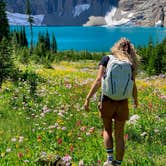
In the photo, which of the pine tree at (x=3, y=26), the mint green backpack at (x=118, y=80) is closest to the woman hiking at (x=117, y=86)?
the mint green backpack at (x=118, y=80)

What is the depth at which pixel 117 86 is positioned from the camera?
7.65 metres

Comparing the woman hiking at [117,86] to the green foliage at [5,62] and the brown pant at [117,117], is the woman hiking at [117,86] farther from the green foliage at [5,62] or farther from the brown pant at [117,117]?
the green foliage at [5,62]

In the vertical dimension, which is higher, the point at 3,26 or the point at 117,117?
the point at 117,117

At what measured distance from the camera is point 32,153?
29.2ft

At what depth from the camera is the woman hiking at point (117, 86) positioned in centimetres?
765

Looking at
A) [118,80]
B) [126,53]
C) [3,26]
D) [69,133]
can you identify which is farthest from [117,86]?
[3,26]

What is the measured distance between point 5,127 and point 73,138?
2183mm

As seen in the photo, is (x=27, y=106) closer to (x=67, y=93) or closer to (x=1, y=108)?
(x=1, y=108)

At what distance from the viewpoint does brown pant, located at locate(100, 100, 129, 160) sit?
26.2ft

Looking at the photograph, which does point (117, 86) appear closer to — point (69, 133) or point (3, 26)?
point (69, 133)

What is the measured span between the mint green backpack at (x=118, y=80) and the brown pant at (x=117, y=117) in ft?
0.76

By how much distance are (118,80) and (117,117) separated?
0.82m

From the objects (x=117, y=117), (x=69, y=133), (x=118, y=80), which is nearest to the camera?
(x=118, y=80)

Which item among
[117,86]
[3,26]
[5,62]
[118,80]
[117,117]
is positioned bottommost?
[5,62]
